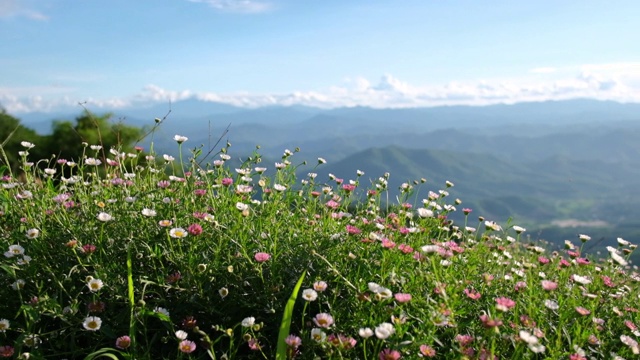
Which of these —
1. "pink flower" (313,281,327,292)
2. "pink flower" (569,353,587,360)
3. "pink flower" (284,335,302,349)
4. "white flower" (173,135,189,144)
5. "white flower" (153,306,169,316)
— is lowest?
"pink flower" (569,353,587,360)

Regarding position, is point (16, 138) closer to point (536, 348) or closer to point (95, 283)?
point (95, 283)

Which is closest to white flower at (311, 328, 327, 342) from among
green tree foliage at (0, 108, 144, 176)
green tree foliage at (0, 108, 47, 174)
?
green tree foliage at (0, 108, 144, 176)

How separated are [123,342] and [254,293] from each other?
0.72 m

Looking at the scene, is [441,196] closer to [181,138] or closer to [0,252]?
[181,138]

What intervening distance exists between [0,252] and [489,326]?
3.04 metres

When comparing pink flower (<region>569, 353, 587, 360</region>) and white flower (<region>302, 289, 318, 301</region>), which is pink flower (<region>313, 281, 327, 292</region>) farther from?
pink flower (<region>569, 353, 587, 360</region>)

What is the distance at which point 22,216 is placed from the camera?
374 cm

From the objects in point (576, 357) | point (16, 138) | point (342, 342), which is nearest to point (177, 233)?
point (342, 342)

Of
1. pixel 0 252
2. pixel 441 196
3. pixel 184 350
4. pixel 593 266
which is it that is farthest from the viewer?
pixel 441 196

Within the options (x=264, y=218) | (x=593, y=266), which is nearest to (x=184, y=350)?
(x=264, y=218)

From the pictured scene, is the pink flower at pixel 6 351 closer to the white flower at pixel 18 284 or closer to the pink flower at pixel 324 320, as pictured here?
the white flower at pixel 18 284

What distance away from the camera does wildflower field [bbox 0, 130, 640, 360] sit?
2.55 m

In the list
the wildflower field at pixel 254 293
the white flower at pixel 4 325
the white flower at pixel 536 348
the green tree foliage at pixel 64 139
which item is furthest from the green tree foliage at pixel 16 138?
the white flower at pixel 536 348

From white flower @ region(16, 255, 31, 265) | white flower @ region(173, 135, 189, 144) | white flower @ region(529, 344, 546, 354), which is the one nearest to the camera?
white flower @ region(529, 344, 546, 354)
